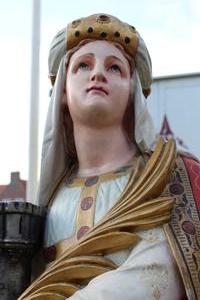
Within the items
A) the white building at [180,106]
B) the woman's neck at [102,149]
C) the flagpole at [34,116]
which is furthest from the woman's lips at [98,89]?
the white building at [180,106]

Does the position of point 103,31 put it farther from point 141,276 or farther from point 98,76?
point 141,276

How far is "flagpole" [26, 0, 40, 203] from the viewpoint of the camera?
13.6ft

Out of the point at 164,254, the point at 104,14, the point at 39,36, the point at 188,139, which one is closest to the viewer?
the point at 164,254

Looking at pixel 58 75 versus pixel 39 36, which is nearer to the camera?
pixel 58 75

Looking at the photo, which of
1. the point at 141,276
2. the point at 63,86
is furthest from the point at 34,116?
the point at 141,276

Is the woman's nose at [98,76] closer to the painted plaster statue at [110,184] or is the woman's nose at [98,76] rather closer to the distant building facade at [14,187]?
the painted plaster statue at [110,184]

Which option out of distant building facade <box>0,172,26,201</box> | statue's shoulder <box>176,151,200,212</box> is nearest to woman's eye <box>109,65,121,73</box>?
statue's shoulder <box>176,151,200,212</box>

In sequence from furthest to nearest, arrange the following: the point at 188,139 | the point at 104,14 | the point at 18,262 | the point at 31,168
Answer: the point at 188,139
the point at 31,168
the point at 104,14
the point at 18,262

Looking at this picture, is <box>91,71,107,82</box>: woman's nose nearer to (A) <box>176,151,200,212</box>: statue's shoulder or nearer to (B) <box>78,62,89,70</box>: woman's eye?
(B) <box>78,62,89,70</box>: woman's eye

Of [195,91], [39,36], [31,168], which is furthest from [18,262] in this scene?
[195,91]

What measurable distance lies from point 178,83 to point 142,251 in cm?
653

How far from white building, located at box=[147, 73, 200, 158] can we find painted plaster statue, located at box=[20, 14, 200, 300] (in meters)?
5.24

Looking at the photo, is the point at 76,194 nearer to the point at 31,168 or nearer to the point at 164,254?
the point at 164,254

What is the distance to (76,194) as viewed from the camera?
7.20 feet
